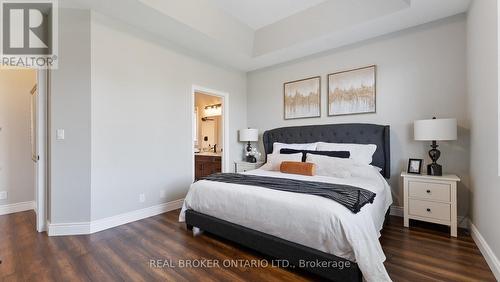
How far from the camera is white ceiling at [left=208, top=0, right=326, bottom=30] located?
10.8 feet

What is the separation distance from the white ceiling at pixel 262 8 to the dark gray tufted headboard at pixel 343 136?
188 centimetres

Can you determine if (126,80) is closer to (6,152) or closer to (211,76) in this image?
(211,76)

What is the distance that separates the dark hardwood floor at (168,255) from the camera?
1.85 meters

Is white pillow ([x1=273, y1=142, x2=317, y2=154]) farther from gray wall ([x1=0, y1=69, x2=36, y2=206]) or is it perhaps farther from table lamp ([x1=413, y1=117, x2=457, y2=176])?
gray wall ([x1=0, y1=69, x2=36, y2=206])

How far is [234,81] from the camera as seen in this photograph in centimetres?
485

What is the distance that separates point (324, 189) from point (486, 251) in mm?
1529

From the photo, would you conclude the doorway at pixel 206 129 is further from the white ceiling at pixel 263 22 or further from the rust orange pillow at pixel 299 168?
the rust orange pillow at pixel 299 168

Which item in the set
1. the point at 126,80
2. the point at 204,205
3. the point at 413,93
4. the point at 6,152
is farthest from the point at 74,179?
the point at 413,93

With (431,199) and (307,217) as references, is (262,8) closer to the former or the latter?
(307,217)

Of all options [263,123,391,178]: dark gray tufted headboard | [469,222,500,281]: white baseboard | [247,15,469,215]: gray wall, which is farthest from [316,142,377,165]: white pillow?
[469,222,500,281]: white baseboard

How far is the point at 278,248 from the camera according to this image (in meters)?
1.94

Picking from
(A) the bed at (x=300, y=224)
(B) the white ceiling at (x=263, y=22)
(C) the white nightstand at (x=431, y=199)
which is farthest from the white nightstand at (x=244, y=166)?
(C) the white nightstand at (x=431, y=199)

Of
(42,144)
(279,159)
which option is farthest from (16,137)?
(279,159)

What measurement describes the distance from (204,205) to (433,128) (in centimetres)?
282
